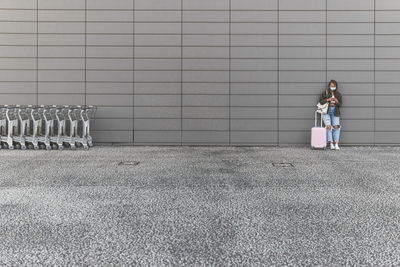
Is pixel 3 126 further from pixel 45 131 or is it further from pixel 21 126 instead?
pixel 45 131

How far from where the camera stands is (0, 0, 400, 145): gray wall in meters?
9.83

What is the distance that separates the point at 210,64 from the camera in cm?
990

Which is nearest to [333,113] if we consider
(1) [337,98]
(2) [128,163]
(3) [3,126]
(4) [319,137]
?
(1) [337,98]

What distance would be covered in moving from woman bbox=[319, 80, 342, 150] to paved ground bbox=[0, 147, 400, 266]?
2.58 metres

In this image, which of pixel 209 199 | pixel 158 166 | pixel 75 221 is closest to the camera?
pixel 75 221

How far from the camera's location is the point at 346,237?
2.96m

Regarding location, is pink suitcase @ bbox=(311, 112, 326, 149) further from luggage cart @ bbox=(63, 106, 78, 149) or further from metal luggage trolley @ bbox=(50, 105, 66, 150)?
metal luggage trolley @ bbox=(50, 105, 66, 150)

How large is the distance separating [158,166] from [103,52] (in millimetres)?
4669

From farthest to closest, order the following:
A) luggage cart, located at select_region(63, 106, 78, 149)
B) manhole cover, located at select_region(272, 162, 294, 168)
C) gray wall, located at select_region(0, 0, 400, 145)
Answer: gray wall, located at select_region(0, 0, 400, 145) → luggage cart, located at select_region(63, 106, 78, 149) → manhole cover, located at select_region(272, 162, 294, 168)

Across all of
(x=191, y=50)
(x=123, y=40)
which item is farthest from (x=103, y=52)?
(x=191, y=50)

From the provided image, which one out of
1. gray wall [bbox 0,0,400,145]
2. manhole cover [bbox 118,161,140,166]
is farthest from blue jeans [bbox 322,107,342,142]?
manhole cover [bbox 118,161,140,166]

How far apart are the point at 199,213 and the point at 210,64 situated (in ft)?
22.3

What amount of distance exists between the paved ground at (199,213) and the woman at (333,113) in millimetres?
2576

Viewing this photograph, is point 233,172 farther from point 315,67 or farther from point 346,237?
point 315,67
